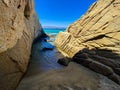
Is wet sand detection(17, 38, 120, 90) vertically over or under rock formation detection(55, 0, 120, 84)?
under

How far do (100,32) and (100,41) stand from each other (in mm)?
1290

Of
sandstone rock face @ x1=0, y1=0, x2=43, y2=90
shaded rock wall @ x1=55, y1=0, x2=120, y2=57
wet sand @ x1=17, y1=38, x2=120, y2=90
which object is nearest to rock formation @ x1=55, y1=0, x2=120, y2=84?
shaded rock wall @ x1=55, y1=0, x2=120, y2=57

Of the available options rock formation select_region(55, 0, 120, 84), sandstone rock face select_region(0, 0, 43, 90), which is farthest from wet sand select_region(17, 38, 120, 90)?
rock formation select_region(55, 0, 120, 84)

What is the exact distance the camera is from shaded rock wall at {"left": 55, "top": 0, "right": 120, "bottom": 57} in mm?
13062

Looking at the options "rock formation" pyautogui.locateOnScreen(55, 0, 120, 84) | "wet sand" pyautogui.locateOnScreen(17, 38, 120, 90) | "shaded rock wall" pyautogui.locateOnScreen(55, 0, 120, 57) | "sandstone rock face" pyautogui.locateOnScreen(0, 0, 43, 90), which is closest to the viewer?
"sandstone rock face" pyautogui.locateOnScreen(0, 0, 43, 90)

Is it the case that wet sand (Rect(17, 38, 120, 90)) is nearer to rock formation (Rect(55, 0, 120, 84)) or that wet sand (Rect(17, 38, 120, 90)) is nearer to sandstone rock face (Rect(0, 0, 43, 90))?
sandstone rock face (Rect(0, 0, 43, 90))

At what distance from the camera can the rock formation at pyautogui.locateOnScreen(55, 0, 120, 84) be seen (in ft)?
31.0

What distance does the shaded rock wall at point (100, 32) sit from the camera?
42.9ft

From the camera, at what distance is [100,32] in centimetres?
1447

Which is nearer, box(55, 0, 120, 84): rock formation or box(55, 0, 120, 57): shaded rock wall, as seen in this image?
box(55, 0, 120, 84): rock formation

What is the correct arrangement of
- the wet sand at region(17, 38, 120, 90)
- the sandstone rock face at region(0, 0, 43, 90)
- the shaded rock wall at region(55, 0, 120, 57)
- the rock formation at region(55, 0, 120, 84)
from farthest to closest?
the shaded rock wall at region(55, 0, 120, 57) → the rock formation at region(55, 0, 120, 84) → the wet sand at region(17, 38, 120, 90) → the sandstone rock face at region(0, 0, 43, 90)

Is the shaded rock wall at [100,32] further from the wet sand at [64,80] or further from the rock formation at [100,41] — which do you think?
the wet sand at [64,80]

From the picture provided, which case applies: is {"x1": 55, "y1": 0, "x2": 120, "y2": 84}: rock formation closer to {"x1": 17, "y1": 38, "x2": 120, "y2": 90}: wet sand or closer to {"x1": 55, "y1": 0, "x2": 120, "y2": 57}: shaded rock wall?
{"x1": 55, "y1": 0, "x2": 120, "y2": 57}: shaded rock wall

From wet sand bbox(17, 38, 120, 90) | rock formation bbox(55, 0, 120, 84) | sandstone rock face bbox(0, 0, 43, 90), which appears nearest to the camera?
sandstone rock face bbox(0, 0, 43, 90)
